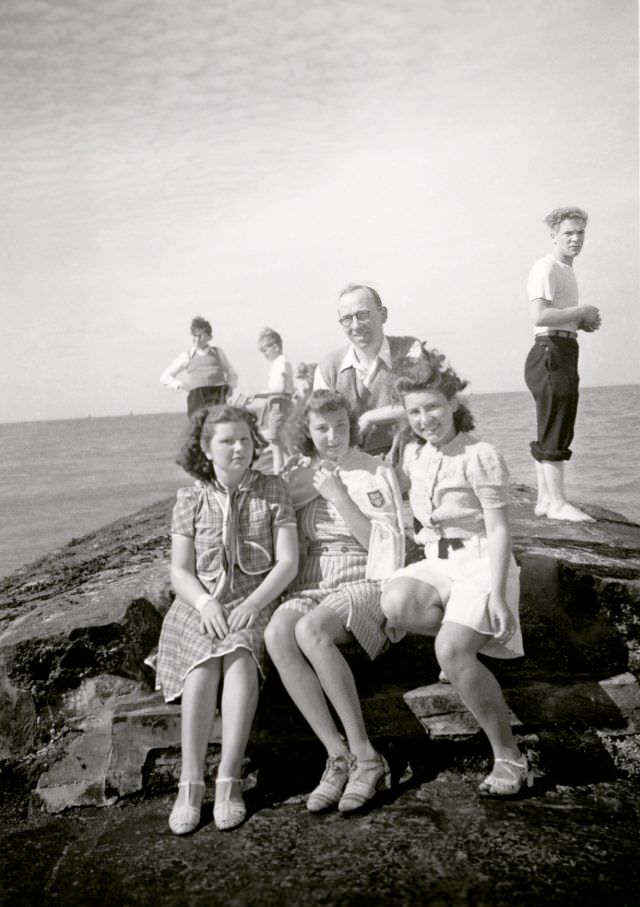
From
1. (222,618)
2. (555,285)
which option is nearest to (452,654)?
(222,618)

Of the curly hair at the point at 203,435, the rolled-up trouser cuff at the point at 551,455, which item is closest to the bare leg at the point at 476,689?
the curly hair at the point at 203,435

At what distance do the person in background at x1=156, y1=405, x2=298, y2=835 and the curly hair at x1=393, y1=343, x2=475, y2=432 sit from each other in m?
0.70

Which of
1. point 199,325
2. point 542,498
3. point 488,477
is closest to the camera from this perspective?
point 488,477

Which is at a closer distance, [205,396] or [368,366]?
[368,366]

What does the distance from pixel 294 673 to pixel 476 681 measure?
0.67 m

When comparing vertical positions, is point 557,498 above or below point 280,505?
below

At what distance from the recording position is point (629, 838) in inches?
99.2

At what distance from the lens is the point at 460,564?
10.4 ft

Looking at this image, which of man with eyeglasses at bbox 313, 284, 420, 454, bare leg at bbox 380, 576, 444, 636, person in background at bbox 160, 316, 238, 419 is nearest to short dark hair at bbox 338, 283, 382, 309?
man with eyeglasses at bbox 313, 284, 420, 454

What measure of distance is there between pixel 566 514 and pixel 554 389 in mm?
777

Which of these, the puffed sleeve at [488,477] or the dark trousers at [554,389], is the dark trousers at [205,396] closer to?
the dark trousers at [554,389]

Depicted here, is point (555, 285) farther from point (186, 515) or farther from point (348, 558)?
point (186, 515)

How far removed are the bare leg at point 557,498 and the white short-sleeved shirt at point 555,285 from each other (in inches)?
31.2

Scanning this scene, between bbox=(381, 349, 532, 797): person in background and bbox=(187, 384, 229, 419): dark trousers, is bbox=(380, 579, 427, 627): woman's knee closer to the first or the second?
bbox=(381, 349, 532, 797): person in background
